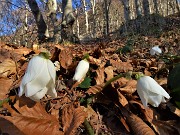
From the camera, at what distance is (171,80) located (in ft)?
4.21

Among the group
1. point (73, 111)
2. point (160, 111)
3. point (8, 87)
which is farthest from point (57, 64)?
point (160, 111)

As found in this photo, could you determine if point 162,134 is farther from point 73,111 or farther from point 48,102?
point 48,102

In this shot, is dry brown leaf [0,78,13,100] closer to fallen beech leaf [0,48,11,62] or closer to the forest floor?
the forest floor

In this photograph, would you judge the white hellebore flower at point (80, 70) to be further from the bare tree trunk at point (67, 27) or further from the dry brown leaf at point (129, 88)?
the bare tree trunk at point (67, 27)

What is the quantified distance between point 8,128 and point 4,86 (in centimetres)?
40

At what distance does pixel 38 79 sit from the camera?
36.2 inches

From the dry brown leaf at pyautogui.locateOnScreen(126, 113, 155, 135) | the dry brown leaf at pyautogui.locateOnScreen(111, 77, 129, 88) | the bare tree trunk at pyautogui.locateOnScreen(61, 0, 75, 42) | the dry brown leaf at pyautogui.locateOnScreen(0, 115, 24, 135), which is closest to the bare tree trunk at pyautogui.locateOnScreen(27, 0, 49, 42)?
the bare tree trunk at pyautogui.locateOnScreen(61, 0, 75, 42)

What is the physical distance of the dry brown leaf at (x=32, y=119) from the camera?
85 cm

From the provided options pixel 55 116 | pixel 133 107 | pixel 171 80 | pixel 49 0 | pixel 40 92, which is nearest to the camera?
pixel 40 92

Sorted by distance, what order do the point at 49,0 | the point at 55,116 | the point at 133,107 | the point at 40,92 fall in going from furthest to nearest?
the point at 49,0 → the point at 133,107 → the point at 55,116 → the point at 40,92

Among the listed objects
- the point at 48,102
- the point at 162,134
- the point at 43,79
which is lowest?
the point at 162,134

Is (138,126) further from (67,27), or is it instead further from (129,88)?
(67,27)

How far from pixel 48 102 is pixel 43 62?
0.22 m

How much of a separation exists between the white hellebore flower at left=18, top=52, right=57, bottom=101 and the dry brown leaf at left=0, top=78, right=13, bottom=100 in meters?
0.27
